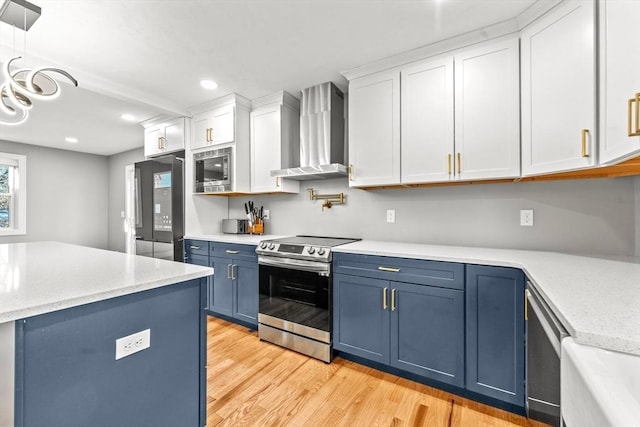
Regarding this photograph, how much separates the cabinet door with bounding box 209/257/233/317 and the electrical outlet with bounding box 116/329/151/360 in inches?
70.4

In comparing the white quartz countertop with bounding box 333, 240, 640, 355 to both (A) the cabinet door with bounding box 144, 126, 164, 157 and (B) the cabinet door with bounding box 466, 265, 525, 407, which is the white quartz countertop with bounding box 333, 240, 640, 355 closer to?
(B) the cabinet door with bounding box 466, 265, 525, 407

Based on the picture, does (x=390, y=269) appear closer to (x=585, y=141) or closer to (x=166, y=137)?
(x=585, y=141)

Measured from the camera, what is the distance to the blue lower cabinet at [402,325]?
1.84 metres

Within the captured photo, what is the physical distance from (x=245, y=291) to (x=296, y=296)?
0.68 meters

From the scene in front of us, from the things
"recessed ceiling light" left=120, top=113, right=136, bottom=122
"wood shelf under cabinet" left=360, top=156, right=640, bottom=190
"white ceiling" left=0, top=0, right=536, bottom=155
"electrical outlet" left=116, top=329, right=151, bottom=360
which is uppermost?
"white ceiling" left=0, top=0, right=536, bottom=155

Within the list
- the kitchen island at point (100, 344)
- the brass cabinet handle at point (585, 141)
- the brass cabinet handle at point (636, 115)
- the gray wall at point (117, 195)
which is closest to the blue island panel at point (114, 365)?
the kitchen island at point (100, 344)

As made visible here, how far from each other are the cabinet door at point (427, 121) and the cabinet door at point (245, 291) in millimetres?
1674

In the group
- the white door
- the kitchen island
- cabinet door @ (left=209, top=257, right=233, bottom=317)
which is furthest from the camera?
the white door

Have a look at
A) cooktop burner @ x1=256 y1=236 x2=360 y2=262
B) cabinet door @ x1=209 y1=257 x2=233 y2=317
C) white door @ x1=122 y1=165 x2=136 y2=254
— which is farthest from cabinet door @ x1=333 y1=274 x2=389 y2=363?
white door @ x1=122 y1=165 x2=136 y2=254

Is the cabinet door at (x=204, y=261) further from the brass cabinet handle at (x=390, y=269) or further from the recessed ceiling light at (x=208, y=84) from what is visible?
the brass cabinet handle at (x=390, y=269)

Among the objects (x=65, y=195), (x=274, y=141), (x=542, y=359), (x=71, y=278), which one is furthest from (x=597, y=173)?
(x=65, y=195)

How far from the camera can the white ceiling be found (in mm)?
1758

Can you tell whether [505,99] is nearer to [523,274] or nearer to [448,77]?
[448,77]

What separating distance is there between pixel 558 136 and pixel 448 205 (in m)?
0.89
